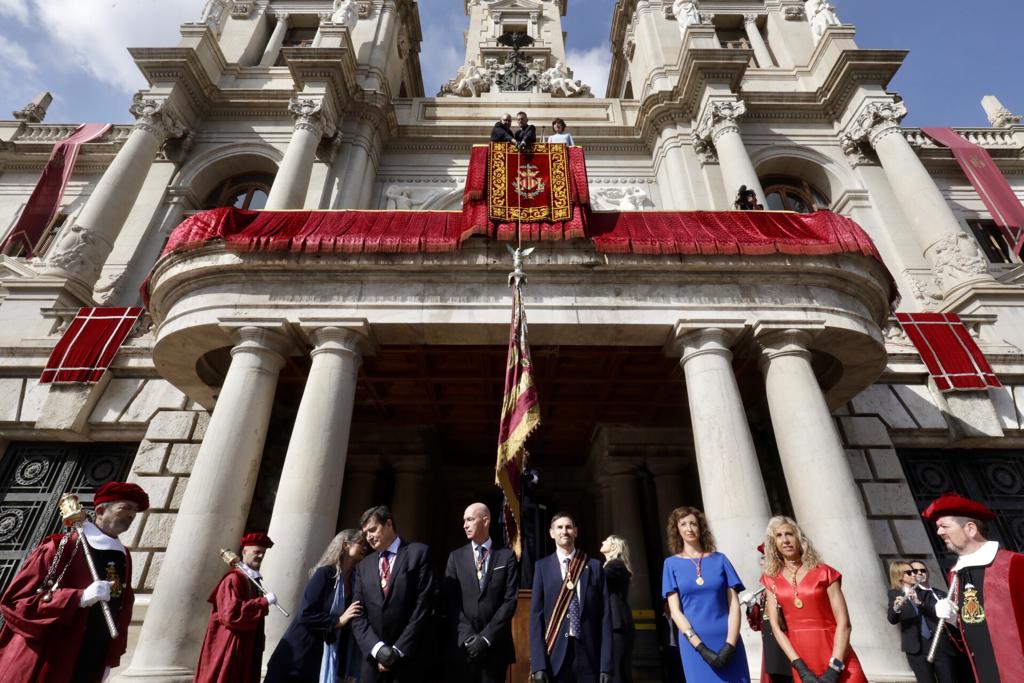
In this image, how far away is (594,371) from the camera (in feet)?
38.7

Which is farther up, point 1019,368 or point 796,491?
point 1019,368

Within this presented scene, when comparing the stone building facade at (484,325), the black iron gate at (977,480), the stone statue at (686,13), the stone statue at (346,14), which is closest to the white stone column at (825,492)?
the stone building facade at (484,325)

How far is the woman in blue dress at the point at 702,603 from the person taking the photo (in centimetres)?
469

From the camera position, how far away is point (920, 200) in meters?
15.6

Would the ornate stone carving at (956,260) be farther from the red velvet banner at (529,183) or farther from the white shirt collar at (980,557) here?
the white shirt collar at (980,557)

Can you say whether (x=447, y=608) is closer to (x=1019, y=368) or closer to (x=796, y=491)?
(x=796, y=491)

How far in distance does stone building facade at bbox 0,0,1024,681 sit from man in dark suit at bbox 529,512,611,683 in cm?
351

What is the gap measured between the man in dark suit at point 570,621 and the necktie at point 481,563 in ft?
1.75

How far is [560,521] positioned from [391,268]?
600cm

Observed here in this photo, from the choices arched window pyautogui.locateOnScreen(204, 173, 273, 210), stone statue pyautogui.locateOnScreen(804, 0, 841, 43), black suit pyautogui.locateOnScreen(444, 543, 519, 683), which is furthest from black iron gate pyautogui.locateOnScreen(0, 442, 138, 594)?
stone statue pyautogui.locateOnScreen(804, 0, 841, 43)

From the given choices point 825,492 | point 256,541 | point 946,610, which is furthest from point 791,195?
point 256,541

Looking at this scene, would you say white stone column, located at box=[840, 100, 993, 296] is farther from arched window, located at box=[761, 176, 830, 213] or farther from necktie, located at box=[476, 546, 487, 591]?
necktie, located at box=[476, 546, 487, 591]

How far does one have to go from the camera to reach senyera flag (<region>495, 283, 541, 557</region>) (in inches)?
284

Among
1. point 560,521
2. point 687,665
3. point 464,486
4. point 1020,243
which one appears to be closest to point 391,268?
point 560,521
